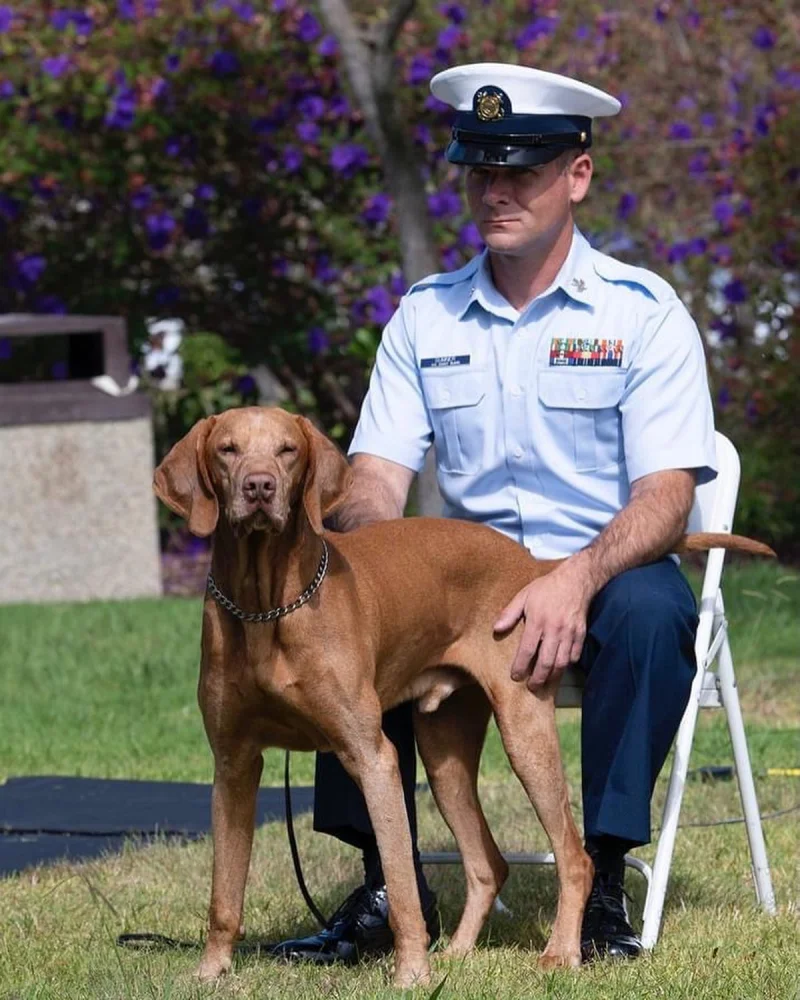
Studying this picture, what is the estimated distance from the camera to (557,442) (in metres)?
4.50

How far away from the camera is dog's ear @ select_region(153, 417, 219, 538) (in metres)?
3.72

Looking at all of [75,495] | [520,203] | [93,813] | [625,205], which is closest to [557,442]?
[520,203]

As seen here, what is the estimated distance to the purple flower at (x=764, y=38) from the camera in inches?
452

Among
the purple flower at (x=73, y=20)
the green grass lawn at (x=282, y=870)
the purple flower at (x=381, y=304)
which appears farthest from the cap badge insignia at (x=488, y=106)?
the purple flower at (x=73, y=20)

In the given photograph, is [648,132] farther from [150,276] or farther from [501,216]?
[501,216]

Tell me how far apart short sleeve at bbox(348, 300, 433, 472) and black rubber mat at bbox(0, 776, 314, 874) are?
59.6 inches

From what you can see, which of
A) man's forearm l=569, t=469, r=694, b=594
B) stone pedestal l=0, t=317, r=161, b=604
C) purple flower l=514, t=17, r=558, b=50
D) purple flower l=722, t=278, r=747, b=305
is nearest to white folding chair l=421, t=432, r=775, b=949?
man's forearm l=569, t=469, r=694, b=594

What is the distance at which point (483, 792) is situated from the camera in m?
6.07

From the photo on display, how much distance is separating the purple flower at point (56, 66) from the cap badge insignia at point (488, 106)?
23.0ft

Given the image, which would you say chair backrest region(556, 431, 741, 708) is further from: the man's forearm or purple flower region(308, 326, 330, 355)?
purple flower region(308, 326, 330, 355)

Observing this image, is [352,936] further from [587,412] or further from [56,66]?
[56,66]

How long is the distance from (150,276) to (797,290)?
145 inches

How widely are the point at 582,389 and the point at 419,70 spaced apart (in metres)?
7.14

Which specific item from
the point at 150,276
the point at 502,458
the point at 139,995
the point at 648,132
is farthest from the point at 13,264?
the point at 139,995
